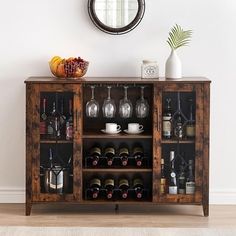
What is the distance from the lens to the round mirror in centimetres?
568

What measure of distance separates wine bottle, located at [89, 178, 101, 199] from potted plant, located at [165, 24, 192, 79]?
0.91 m

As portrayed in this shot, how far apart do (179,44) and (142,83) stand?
0.46 m

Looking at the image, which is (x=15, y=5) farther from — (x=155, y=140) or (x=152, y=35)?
(x=155, y=140)

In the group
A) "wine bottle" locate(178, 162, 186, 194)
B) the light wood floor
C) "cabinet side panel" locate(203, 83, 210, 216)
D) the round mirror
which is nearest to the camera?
the light wood floor

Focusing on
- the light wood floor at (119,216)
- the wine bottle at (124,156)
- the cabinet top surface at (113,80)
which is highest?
the cabinet top surface at (113,80)

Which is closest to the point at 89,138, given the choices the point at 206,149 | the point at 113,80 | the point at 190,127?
the point at 113,80

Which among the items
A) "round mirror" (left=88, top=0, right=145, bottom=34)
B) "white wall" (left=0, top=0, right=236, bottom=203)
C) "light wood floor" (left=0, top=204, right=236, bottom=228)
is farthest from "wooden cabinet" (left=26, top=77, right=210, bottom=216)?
"round mirror" (left=88, top=0, right=145, bottom=34)

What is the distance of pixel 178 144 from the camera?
216 inches

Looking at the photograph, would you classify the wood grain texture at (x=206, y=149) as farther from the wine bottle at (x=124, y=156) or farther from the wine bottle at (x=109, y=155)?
the wine bottle at (x=109, y=155)

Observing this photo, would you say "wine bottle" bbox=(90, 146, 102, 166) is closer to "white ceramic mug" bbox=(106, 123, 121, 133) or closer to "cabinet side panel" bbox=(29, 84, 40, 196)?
"white ceramic mug" bbox=(106, 123, 121, 133)

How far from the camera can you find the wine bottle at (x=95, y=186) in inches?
217

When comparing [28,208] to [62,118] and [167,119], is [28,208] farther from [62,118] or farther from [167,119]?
[167,119]

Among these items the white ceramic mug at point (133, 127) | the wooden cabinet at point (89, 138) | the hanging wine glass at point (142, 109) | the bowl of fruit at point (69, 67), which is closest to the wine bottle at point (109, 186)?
the wooden cabinet at point (89, 138)

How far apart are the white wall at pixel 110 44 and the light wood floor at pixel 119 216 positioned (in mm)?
662
